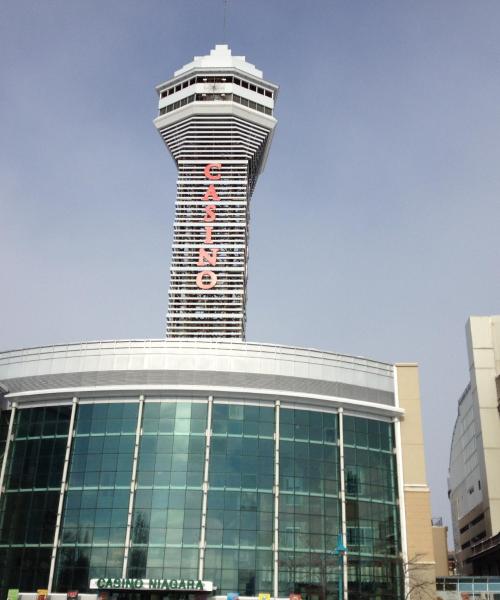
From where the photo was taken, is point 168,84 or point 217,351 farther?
point 168,84

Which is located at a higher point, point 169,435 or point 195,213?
point 195,213

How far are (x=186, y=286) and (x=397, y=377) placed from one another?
96635 millimetres

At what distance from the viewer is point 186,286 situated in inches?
6334

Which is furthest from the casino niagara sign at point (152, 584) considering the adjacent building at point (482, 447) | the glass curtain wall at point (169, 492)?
the adjacent building at point (482, 447)

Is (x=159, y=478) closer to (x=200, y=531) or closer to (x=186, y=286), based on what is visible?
(x=200, y=531)

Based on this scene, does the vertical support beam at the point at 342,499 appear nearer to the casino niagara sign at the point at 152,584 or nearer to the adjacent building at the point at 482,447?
the casino niagara sign at the point at 152,584

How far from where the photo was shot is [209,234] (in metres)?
165

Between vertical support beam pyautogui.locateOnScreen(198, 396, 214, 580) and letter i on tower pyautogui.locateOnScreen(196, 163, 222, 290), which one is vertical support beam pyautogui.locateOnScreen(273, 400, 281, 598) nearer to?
vertical support beam pyautogui.locateOnScreen(198, 396, 214, 580)

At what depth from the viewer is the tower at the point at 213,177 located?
160m

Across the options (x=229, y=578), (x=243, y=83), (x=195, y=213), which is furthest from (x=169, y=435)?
(x=243, y=83)

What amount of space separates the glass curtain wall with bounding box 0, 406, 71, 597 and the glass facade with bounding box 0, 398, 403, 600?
105 millimetres

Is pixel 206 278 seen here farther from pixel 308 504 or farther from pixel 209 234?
pixel 308 504

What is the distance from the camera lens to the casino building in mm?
57344

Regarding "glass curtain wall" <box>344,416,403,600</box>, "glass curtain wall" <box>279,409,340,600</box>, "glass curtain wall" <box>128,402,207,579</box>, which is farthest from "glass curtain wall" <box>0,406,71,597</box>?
"glass curtain wall" <box>344,416,403,600</box>
